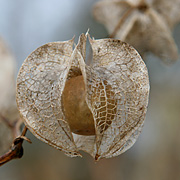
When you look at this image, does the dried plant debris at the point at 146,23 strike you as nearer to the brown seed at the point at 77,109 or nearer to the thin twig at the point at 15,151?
the brown seed at the point at 77,109

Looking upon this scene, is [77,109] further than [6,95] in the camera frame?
No

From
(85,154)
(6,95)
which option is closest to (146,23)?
(6,95)

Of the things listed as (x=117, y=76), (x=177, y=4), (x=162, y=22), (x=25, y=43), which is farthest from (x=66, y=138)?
(x=25, y=43)

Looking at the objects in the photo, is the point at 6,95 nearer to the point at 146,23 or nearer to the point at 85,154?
the point at 146,23

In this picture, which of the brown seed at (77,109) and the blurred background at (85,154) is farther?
the blurred background at (85,154)

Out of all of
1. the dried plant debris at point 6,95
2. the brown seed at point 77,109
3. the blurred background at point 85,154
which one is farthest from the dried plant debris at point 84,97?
the blurred background at point 85,154

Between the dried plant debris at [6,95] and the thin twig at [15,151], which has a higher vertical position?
the dried plant debris at [6,95]

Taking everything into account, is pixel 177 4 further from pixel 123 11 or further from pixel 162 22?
pixel 123 11
